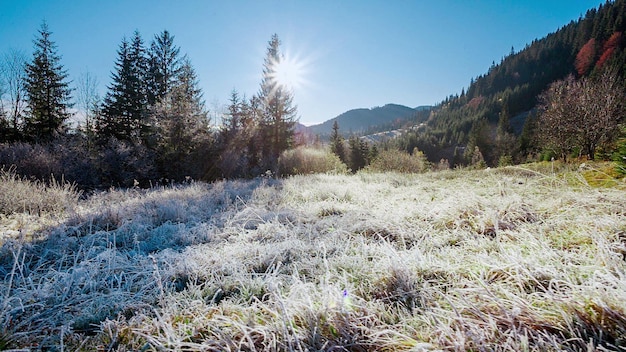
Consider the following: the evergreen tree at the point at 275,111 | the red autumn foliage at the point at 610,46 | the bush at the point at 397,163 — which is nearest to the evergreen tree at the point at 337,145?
the bush at the point at 397,163

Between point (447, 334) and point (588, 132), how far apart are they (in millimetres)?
17261

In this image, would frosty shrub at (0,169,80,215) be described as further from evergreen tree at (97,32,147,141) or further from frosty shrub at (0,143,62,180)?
evergreen tree at (97,32,147,141)

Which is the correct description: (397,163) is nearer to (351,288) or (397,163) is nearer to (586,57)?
(351,288)

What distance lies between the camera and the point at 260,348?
1064mm

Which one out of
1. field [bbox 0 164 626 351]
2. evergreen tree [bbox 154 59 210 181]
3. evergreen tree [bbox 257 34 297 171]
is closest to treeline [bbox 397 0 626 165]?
evergreen tree [bbox 257 34 297 171]

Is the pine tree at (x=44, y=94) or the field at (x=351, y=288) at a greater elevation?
the pine tree at (x=44, y=94)

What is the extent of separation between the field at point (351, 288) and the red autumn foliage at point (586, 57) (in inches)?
3562

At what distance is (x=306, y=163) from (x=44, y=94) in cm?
1855

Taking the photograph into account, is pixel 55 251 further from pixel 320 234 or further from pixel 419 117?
pixel 419 117

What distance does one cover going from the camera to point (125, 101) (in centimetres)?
1880

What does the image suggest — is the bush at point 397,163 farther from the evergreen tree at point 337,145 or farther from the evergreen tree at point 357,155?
the evergreen tree at point 357,155

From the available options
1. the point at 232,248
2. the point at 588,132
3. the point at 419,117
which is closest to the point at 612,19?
the point at 419,117

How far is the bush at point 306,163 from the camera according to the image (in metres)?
14.4

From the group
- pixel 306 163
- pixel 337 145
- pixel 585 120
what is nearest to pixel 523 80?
pixel 337 145
